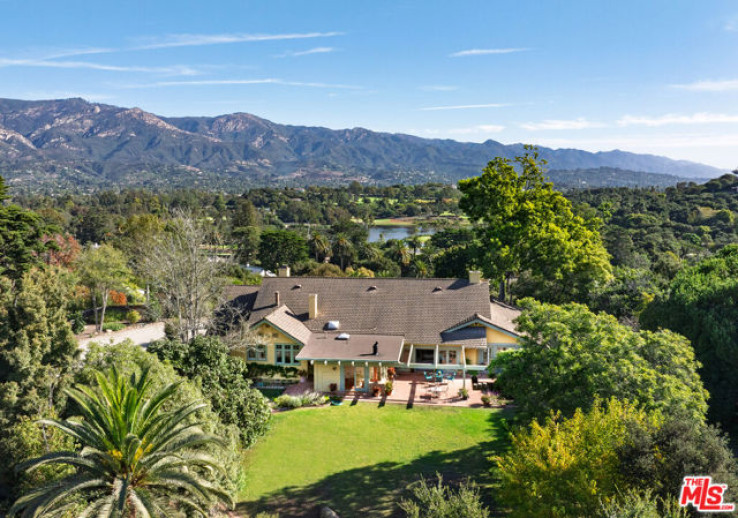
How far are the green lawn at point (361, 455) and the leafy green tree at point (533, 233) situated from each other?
17124mm

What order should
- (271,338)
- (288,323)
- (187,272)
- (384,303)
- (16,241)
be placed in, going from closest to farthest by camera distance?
(187,272)
(271,338)
(288,323)
(384,303)
(16,241)

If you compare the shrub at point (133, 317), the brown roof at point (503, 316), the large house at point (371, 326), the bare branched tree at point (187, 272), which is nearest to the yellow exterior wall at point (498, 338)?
the large house at point (371, 326)

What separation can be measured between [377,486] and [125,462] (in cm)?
1051

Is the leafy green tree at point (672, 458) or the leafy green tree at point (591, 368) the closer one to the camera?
the leafy green tree at point (672, 458)

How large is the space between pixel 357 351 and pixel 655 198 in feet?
414

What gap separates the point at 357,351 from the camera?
103ft

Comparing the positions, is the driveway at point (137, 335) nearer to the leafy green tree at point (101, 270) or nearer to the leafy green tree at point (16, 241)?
the leafy green tree at point (101, 270)

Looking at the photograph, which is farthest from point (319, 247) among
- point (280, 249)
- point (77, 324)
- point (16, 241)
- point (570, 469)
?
point (570, 469)

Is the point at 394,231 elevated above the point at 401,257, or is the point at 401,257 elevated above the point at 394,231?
the point at 394,231

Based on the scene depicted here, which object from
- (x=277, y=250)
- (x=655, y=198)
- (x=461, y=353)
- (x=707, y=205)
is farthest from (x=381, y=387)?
(x=655, y=198)

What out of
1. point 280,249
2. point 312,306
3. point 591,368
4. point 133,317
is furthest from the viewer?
point 280,249

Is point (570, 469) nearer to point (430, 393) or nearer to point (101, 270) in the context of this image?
point (430, 393)

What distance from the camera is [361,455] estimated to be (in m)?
23.3

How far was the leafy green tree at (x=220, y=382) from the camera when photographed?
21281mm
